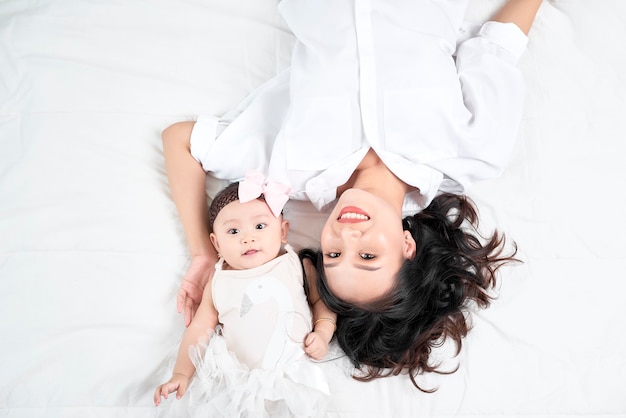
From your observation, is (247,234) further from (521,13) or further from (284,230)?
(521,13)

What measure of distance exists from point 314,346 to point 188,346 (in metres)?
0.25

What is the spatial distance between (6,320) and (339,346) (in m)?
0.69

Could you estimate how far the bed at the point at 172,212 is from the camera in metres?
A: 1.17

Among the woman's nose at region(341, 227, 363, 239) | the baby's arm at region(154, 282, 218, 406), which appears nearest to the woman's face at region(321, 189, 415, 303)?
the woman's nose at region(341, 227, 363, 239)

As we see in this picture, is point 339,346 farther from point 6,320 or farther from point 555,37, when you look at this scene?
point 555,37

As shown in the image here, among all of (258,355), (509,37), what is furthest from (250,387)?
(509,37)

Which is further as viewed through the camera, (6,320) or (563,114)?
(563,114)

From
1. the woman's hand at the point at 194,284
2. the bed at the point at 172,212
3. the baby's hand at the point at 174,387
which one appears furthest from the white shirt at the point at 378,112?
the baby's hand at the point at 174,387

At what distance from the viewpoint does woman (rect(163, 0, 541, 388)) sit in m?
1.20

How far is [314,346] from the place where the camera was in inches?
44.4

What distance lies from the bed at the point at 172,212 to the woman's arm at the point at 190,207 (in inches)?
1.9

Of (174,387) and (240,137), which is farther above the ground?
(240,137)

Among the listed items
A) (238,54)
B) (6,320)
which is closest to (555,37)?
(238,54)

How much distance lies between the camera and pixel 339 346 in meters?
1.22
